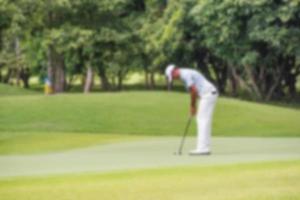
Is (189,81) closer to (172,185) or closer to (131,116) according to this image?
(172,185)

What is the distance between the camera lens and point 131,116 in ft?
104

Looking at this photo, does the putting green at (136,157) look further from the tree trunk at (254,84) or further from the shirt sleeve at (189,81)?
the tree trunk at (254,84)

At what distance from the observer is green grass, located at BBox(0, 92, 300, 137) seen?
1153 inches

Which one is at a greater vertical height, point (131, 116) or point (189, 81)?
point (189, 81)

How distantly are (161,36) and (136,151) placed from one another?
4097 cm

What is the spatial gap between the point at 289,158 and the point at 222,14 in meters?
34.7

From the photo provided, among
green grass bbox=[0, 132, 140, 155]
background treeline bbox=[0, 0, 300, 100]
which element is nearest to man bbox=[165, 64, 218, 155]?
green grass bbox=[0, 132, 140, 155]

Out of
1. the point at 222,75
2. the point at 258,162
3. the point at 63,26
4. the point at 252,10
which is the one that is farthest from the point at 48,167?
the point at 222,75

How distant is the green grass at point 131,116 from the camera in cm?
2930

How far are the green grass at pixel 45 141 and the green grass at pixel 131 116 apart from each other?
8.79ft

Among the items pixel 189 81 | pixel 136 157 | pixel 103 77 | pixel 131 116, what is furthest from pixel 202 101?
pixel 103 77

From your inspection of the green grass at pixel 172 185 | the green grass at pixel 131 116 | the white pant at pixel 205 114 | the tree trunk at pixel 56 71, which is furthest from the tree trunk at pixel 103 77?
the green grass at pixel 172 185

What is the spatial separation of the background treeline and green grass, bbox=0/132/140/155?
23.5 meters

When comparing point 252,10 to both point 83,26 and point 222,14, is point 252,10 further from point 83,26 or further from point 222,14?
point 83,26
